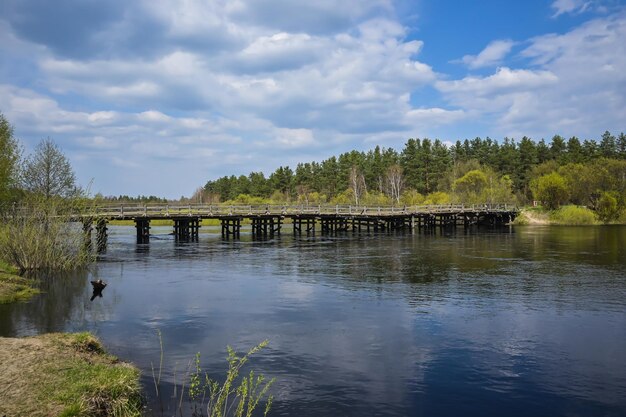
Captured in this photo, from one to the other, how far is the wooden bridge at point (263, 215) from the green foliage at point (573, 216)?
7.70m

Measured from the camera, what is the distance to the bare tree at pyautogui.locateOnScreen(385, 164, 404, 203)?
362ft

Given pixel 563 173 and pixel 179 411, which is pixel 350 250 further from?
pixel 563 173

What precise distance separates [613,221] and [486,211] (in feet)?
75.5

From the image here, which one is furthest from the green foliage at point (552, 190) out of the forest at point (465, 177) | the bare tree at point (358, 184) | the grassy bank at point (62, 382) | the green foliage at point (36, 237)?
the grassy bank at point (62, 382)

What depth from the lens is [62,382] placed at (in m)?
10.1

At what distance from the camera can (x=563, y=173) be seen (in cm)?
10006

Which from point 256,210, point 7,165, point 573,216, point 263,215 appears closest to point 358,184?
point 573,216

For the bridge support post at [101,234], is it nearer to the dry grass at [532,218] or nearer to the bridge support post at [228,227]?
the bridge support post at [228,227]

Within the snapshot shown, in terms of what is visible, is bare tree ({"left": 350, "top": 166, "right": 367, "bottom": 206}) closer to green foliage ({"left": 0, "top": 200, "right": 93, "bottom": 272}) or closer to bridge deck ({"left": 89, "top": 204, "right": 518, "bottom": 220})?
bridge deck ({"left": 89, "top": 204, "right": 518, "bottom": 220})

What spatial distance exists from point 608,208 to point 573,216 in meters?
5.54

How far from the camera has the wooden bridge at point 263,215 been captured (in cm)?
5223

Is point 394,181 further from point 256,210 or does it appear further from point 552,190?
point 256,210

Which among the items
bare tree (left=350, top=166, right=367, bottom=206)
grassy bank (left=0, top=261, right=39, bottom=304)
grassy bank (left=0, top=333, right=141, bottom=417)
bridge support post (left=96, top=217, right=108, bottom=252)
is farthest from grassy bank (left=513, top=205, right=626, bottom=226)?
grassy bank (left=0, top=333, right=141, bottom=417)

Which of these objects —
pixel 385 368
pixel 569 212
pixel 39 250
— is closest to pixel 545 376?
pixel 385 368
